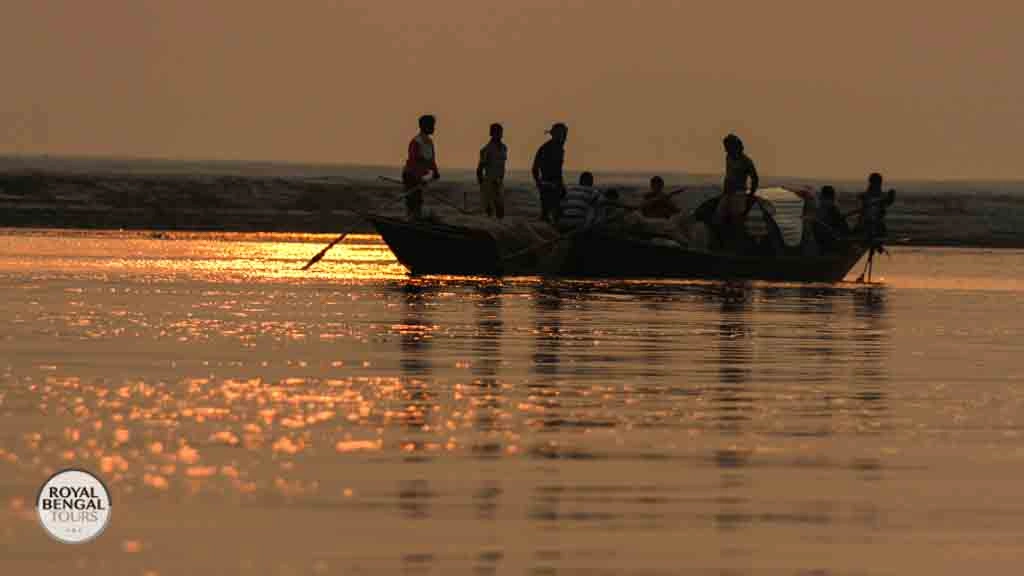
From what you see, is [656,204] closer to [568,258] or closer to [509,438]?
[568,258]

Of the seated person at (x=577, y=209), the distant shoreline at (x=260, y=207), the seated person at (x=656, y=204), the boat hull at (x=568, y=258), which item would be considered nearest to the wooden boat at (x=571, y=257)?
the boat hull at (x=568, y=258)

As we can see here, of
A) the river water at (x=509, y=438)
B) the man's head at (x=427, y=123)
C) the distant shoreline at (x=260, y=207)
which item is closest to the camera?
the river water at (x=509, y=438)

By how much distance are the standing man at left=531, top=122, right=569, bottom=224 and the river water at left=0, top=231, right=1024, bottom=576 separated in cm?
989

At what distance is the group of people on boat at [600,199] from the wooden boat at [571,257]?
347 mm

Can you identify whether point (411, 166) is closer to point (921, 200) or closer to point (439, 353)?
point (439, 353)

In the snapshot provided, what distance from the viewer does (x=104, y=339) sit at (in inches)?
788

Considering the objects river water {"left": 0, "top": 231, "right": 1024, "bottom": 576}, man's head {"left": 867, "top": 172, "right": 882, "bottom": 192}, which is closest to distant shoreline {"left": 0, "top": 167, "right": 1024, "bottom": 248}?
man's head {"left": 867, "top": 172, "right": 882, "bottom": 192}

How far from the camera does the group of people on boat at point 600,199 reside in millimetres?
35438

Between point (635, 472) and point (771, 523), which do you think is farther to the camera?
point (635, 472)

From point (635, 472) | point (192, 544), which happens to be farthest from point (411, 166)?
point (192, 544)

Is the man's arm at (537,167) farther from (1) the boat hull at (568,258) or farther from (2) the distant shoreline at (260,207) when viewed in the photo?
(2) the distant shoreline at (260,207)

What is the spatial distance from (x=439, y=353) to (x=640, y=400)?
3782 mm

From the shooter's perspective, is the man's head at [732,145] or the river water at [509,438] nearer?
the river water at [509,438]

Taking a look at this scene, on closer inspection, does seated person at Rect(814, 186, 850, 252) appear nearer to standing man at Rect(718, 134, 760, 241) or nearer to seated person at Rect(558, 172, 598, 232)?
standing man at Rect(718, 134, 760, 241)
